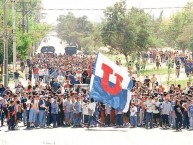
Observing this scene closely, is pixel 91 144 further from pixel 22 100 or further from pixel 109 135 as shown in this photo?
pixel 22 100

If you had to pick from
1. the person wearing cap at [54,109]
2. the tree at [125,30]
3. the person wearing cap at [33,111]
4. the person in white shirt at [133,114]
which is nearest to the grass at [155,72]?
the tree at [125,30]

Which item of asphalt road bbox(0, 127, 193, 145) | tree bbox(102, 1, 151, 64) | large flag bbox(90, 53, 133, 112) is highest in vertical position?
tree bbox(102, 1, 151, 64)

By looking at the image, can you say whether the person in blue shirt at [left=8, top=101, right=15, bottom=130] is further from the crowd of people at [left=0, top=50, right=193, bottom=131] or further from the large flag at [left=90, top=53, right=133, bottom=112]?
the large flag at [left=90, top=53, right=133, bottom=112]

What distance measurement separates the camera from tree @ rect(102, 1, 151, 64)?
60.0m

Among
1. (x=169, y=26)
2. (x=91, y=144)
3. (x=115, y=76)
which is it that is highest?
(x=169, y=26)

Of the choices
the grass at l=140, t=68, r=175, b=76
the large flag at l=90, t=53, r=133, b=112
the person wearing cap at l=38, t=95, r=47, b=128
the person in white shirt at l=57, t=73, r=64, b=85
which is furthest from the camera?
the grass at l=140, t=68, r=175, b=76

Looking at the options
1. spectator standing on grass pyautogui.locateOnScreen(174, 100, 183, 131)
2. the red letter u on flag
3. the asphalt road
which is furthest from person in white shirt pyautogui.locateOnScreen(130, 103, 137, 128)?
spectator standing on grass pyautogui.locateOnScreen(174, 100, 183, 131)

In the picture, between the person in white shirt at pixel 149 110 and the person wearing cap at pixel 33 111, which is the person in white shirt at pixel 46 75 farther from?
the person in white shirt at pixel 149 110

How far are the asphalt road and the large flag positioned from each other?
4.01 feet

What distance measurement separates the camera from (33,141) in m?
21.8

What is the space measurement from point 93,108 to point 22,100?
325 centimetres

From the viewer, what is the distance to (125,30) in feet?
197

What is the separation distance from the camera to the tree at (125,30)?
60.0 metres

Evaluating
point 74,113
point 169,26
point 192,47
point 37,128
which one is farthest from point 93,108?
point 169,26
